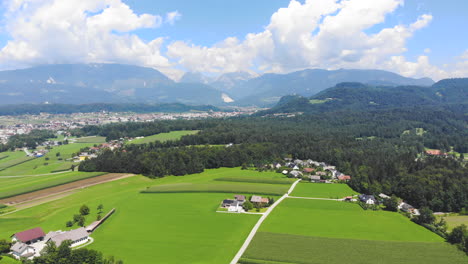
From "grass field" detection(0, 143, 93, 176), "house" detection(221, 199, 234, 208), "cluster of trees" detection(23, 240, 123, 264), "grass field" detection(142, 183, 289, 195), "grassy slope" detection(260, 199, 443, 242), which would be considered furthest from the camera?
"grass field" detection(0, 143, 93, 176)

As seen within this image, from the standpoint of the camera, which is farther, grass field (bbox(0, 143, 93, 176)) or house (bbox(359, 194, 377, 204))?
grass field (bbox(0, 143, 93, 176))

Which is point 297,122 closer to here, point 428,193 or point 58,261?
point 428,193

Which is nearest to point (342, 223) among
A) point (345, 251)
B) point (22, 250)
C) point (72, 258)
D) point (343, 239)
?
point (343, 239)

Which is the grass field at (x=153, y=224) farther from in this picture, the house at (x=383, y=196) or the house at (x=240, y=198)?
the house at (x=383, y=196)

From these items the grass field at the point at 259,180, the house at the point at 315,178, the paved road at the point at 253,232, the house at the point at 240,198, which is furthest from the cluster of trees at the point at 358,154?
the house at the point at 240,198

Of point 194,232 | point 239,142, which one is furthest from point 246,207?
point 239,142

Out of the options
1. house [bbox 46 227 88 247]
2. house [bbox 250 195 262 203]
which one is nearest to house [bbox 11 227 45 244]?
house [bbox 46 227 88 247]

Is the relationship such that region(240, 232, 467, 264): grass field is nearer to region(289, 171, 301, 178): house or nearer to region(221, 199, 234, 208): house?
region(221, 199, 234, 208): house
